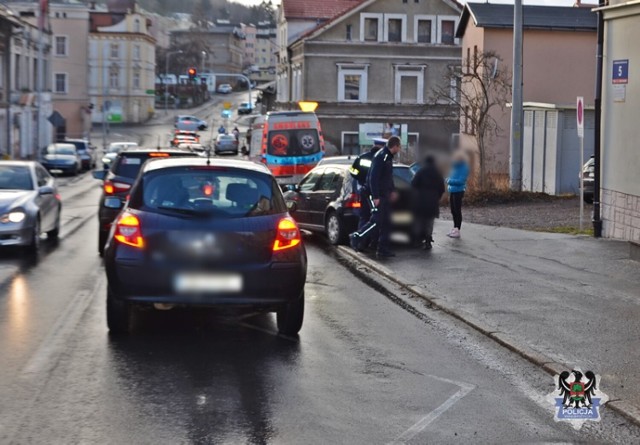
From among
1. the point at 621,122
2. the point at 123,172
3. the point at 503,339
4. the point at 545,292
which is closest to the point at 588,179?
the point at 621,122

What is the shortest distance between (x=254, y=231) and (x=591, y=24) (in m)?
39.8

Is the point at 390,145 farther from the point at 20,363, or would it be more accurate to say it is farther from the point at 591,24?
the point at 591,24

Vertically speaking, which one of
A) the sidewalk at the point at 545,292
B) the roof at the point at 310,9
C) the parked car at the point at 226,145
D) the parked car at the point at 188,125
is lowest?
the sidewalk at the point at 545,292

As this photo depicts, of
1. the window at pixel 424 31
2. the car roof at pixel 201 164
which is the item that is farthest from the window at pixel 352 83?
the car roof at pixel 201 164

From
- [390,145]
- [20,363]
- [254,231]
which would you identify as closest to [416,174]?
[390,145]

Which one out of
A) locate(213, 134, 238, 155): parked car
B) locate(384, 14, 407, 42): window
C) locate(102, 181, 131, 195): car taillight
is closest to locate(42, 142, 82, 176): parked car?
locate(213, 134, 238, 155): parked car

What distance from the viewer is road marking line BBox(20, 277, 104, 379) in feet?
26.9

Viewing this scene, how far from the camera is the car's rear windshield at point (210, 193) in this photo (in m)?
9.20

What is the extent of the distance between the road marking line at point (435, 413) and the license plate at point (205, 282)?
1957mm

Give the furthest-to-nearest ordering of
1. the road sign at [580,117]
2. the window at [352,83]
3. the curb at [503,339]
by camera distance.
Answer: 1. the window at [352,83]
2. the road sign at [580,117]
3. the curb at [503,339]

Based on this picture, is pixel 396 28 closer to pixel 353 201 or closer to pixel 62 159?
pixel 62 159

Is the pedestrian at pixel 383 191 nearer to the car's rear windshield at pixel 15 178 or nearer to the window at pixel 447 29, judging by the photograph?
the car's rear windshield at pixel 15 178

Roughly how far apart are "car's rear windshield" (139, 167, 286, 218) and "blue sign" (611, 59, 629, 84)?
9.46 meters

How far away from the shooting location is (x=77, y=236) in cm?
2005
